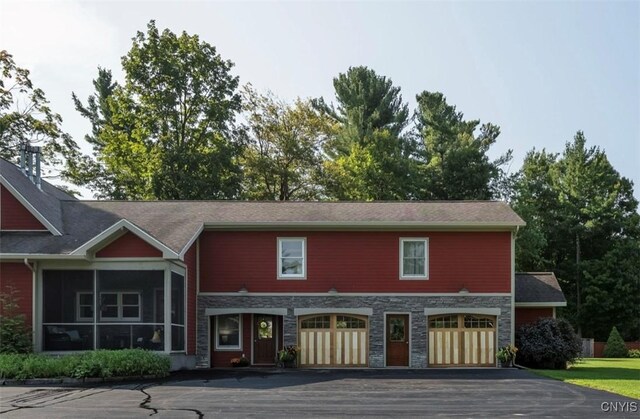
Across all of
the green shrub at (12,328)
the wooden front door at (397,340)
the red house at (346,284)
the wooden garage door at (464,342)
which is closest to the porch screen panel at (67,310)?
the green shrub at (12,328)

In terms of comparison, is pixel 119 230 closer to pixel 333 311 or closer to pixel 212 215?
pixel 212 215

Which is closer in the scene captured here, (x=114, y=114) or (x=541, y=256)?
(x=114, y=114)

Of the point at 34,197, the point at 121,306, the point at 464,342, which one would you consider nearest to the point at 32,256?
the point at 121,306

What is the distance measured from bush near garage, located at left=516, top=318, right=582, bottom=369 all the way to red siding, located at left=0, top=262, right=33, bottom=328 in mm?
16557

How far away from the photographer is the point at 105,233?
81.1 ft

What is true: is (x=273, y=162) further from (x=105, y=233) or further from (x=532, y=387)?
(x=532, y=387)

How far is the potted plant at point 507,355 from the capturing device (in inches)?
1107

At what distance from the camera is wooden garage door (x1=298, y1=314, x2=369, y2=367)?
93.7 ft

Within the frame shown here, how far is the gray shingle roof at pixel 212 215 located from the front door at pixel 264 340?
3403 mm

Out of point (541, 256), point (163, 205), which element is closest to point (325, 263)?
point (163, 205)

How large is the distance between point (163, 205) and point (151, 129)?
12.9m

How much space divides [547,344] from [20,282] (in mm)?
17554

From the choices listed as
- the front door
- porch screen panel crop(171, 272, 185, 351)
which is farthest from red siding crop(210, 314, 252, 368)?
porch screen panel crop(171, 272, 185, 351)

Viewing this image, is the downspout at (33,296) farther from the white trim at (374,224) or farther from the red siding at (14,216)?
the white trim at (374,224)
